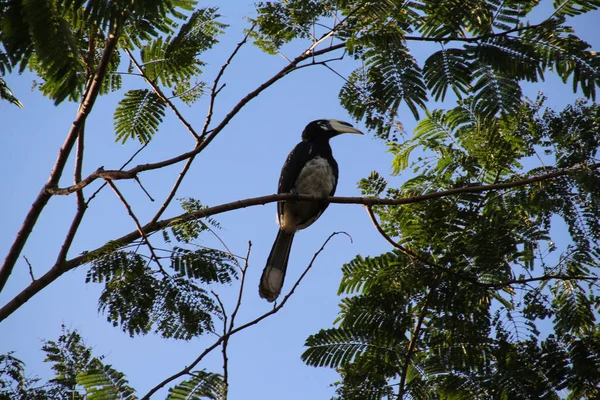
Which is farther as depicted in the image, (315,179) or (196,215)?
(315,179)

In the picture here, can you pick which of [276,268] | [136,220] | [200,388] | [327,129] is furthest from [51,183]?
[327,129]

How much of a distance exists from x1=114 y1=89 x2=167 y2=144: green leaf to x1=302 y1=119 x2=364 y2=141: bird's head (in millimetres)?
2351

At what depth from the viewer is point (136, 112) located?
3988 mm

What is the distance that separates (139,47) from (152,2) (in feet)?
5.30

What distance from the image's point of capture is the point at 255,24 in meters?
3.82

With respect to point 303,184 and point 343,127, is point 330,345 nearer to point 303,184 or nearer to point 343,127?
point 303,184

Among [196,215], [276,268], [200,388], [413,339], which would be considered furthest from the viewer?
[276,268]

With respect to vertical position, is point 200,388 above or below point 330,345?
below

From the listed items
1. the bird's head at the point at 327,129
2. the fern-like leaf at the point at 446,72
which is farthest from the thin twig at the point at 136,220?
the bird's head at the point at 327,129

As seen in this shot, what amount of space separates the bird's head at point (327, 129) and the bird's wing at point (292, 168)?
0.86 feet

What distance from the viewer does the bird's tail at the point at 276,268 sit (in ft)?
16.4

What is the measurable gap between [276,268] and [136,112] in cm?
185

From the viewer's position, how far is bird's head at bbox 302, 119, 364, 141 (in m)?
6.00

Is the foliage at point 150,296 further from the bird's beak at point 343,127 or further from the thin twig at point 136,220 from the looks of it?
the bird's beak at point 343,127
